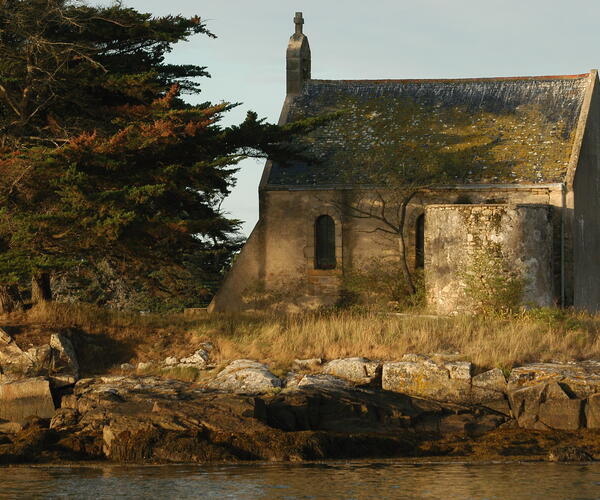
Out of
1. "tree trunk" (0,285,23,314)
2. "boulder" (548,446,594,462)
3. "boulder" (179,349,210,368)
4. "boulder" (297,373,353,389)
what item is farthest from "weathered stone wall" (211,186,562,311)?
"boulder" (548,446,594,462)

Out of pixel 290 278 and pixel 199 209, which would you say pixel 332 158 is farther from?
pixel 199 209

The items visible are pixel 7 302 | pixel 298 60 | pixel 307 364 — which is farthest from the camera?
pixel 298 60

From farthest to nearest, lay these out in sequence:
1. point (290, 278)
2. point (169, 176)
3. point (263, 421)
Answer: point (290, 278)
point (169, 176)
point (263, 421)

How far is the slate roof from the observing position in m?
32.3

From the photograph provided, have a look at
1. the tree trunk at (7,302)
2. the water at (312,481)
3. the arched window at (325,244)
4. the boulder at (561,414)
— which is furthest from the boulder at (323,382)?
the arched window at (325,244)

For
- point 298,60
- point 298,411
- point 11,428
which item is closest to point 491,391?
point 298,411

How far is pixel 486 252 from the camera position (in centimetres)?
2750

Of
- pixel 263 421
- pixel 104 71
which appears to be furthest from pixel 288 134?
pixel 263 421

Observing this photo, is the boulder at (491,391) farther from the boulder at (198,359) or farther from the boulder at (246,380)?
the boulder at (198,359)

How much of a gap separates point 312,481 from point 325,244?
17.4 meters

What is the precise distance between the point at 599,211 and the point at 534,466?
61.4ft

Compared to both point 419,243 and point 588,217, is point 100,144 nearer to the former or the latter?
point 419,243

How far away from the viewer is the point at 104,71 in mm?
25328

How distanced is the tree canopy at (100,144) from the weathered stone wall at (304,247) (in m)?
5.59
